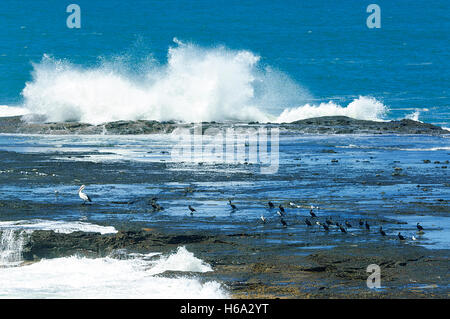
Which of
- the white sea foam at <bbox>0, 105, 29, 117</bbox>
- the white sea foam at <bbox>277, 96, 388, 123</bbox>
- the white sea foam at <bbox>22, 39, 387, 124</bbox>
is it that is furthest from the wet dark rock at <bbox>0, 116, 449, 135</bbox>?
the white sea foam at <bbox>0, 105, 29, 117</bbox>

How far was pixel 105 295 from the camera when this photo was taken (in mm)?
7699

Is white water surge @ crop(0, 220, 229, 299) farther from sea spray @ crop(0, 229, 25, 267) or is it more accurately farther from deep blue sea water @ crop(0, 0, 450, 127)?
deep blue sea water @ crop(0, 0, 450, 127)

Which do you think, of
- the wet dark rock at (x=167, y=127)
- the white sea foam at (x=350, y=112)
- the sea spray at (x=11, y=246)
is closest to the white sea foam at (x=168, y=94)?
the white sea foam at (x=350, y=112)

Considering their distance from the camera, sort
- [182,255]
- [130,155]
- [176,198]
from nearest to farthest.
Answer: [182,255] → [176,198] → [130,155]

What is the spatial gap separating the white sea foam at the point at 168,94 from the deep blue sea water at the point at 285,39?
1005 centimetres

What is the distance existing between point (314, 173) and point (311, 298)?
10.7 meters

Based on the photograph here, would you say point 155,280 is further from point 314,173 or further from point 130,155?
point 130,155

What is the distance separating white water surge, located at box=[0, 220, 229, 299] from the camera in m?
7.75

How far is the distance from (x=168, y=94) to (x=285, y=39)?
37.0 meters

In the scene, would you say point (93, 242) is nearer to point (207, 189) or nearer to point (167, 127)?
point (207, 189)

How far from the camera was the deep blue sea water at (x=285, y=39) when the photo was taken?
6256 centimetres

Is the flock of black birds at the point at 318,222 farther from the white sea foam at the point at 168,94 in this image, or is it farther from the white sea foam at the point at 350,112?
the white sea foam at the point at 350,112

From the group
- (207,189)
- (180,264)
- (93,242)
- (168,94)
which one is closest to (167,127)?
(168,94)

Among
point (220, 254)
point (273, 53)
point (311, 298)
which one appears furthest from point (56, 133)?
point (273, 53)
